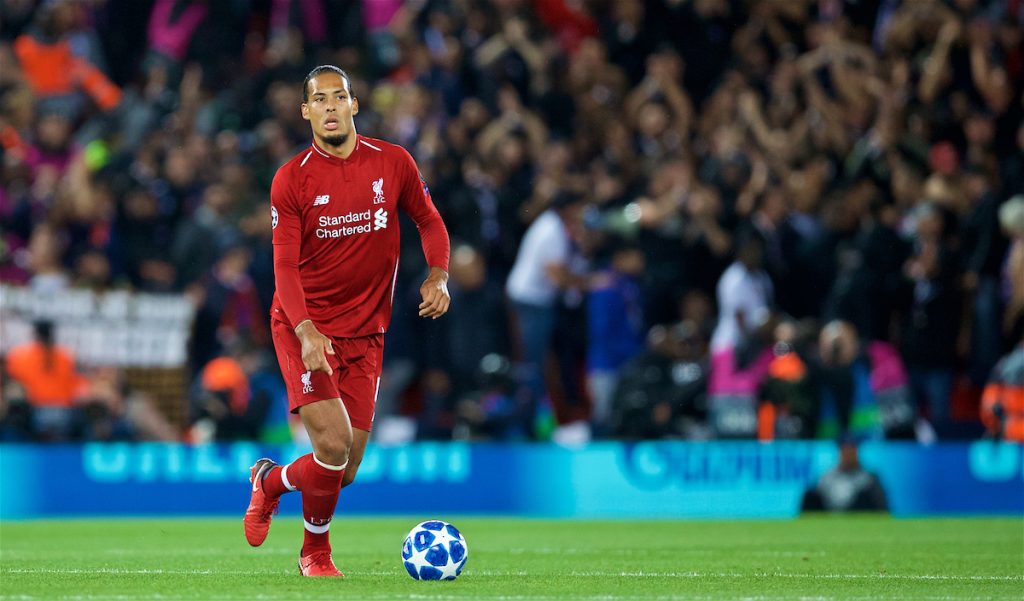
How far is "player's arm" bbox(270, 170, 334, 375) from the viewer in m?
8.13

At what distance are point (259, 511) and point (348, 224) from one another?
1.51 meters

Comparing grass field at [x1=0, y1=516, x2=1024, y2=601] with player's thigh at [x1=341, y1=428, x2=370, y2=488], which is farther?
player's thigh at [x1=341, y1=428, x2=370, y2=488]

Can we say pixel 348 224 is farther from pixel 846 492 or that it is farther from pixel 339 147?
pixel 846 492

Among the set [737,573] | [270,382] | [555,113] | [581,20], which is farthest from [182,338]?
[737,573]

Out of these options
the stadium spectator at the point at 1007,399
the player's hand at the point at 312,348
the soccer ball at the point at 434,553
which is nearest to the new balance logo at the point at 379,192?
the player's hand at the point at 312,348

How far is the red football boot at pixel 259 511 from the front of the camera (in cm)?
872

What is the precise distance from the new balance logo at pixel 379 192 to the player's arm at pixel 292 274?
39cm

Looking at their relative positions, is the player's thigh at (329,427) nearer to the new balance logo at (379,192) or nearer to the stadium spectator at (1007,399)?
the new balance logo at (379,192)

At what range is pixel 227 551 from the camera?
1135 centimetres

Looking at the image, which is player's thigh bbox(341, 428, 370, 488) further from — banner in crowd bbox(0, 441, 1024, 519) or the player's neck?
banner in crowd bbox(0, 441, 1024, 519)

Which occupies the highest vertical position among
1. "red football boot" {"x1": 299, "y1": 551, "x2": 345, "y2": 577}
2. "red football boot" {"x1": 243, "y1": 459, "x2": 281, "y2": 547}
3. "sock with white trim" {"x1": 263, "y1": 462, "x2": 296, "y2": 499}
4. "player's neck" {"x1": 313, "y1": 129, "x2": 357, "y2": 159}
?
"player's neck" {"x1": 313, "y1": 129, "x2": 357, "y2": 159}

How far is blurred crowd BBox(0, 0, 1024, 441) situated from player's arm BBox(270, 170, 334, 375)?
324 inches

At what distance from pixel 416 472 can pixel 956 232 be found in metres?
5.60

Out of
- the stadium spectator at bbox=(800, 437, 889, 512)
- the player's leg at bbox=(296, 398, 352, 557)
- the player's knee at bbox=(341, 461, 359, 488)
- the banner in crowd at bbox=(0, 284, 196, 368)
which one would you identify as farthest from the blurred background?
the player's leg at bbox=(296, 398, 352, 557)
